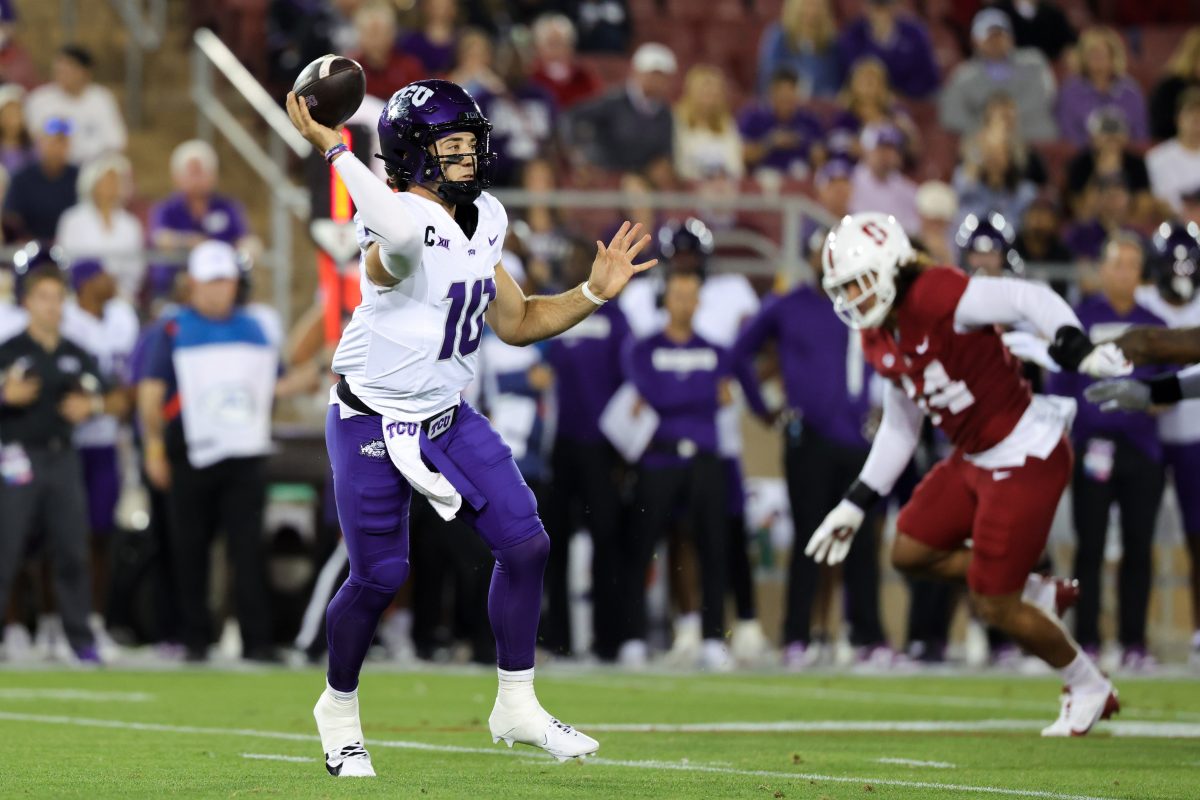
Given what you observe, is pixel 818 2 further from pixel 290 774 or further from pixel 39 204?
pixel 290 774

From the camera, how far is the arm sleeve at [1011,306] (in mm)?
7816

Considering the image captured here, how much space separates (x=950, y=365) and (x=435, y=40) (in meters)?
8.56

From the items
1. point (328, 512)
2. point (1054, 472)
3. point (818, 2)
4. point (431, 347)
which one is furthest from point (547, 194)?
point (431, 347)

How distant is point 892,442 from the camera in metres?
8.80

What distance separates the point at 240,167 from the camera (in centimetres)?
1689

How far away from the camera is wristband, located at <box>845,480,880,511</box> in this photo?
339 inches

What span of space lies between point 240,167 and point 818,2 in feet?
15.6

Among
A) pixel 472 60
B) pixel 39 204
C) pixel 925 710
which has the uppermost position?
pixel 472 60

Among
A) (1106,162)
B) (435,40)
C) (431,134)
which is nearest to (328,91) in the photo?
(431,134)

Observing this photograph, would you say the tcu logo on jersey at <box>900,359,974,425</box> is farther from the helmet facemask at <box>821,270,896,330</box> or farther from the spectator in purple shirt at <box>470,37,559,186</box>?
the spectator in purple shirt at <box>470,37,559,186</box>

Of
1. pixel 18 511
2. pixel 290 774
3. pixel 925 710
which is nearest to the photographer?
pixel 290 774

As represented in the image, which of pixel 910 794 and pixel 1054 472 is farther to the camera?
pixel 1054 472

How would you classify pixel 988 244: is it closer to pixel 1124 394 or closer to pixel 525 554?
pixel 1124 394

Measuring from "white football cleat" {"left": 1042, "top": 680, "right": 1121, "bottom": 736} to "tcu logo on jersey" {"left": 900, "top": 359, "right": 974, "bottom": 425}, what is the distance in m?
1.19
